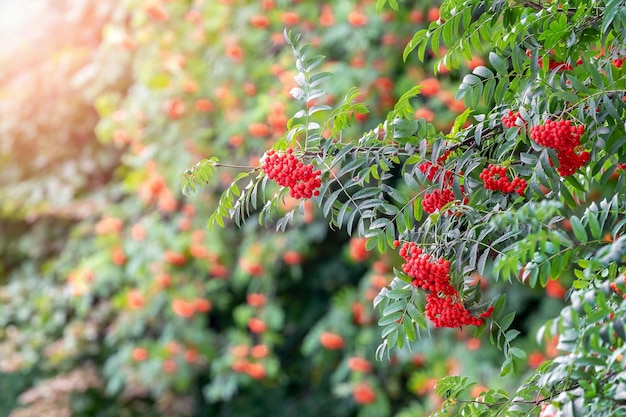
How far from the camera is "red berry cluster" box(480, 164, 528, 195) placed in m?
1.33

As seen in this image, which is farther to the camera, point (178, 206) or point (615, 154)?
point (178, 206)

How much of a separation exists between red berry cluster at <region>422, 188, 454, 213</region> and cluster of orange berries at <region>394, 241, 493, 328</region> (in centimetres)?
9

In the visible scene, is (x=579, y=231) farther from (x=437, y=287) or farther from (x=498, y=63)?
(x=498, y=63)

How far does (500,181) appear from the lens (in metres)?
1.33

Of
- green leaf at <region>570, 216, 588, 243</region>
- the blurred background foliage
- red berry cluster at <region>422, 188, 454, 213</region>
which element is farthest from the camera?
the blurred background foliage

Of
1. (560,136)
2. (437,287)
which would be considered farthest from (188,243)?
(560,136)

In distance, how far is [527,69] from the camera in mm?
1441

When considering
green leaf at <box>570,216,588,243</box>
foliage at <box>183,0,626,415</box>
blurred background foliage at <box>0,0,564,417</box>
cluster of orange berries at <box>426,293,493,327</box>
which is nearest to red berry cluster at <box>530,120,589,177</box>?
foliage at <box>183,0,626,415</box>

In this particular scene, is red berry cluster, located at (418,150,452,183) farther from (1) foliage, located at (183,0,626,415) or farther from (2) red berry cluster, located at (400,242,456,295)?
(2) red berry cluster, located at (400,242,456,295)

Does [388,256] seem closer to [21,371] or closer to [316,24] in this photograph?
[316,24]

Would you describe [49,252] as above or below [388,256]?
above

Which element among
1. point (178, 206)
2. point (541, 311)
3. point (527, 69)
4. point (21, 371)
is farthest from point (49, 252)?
point (527, 69)

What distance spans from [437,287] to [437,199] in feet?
0.51

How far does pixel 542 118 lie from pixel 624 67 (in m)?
0.24
